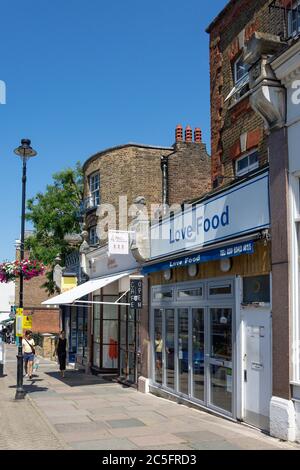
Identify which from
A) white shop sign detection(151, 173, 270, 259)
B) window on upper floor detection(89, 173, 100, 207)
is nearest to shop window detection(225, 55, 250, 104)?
white shop sign detection(151, 173, 270, 259)

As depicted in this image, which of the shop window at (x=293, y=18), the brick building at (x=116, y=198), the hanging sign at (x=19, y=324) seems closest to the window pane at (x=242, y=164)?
the shop window at (x=293, y=18)

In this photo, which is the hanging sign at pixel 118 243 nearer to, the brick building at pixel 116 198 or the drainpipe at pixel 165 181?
the brick building at pixel 116 198

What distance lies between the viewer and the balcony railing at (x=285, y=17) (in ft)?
36.7

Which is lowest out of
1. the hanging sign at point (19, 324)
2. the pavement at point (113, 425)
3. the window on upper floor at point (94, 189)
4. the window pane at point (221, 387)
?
the pavement at point (113, 425)

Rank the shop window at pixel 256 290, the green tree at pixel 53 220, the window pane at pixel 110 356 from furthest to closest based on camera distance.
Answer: the green tree at pixel 53 220, the window pane at pixel 110 356, the shop window at pixel 256 290

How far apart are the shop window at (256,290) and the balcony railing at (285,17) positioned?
4.84 m

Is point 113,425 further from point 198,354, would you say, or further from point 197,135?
point 197,135

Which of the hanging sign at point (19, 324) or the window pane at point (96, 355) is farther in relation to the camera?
the window pane at point (96, 355)

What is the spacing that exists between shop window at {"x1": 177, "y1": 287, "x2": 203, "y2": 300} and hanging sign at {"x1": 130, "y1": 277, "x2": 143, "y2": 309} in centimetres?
223

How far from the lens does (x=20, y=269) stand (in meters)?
16.5

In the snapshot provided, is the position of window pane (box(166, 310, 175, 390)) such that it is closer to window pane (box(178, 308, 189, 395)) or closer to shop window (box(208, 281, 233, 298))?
window pane (box(178, 308, 189, 395))

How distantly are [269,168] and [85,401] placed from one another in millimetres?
7986

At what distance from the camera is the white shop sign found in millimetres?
10195

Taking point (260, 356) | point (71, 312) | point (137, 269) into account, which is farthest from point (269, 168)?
point (71, 312)
